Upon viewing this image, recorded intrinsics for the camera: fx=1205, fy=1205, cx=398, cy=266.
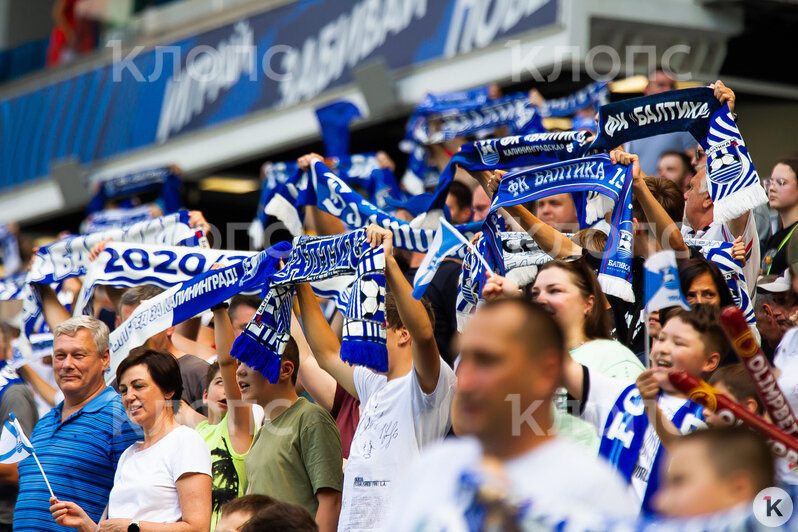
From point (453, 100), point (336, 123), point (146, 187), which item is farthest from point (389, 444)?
point (146, 187)

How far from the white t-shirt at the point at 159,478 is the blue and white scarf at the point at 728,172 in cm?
249

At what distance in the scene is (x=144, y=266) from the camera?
6.77 m

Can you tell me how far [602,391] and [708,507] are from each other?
1284 mm

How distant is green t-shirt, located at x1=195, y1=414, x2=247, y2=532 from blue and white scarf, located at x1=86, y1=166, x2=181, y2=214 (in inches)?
225

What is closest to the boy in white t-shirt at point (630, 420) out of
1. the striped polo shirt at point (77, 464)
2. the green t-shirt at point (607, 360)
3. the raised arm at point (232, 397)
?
the green t-shirt at point (607, 360)

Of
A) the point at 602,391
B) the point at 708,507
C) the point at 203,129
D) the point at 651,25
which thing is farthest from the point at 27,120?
the point at 708,507

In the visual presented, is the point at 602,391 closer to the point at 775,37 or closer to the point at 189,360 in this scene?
the point at 189,360

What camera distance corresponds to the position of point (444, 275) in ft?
19.8

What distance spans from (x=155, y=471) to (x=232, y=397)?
2.09ft

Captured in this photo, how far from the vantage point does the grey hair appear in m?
5.72

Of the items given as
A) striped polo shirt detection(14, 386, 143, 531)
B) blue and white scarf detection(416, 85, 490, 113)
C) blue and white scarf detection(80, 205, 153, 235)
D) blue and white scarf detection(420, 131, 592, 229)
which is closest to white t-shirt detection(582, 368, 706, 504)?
blue and white scarf detection(420, 131, 592, 229)

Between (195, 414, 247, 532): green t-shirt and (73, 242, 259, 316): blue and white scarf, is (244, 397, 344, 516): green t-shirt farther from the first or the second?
(73, 242, 259, 316): blue and white scarf

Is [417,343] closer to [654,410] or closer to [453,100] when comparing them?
[654,410]

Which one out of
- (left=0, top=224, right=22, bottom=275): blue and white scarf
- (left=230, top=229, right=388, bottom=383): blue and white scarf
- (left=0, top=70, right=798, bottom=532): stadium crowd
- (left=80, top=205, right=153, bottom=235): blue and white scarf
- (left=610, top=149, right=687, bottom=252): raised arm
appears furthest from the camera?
(left=0, top=224, right=22, bottom=275): blue and white scarf
